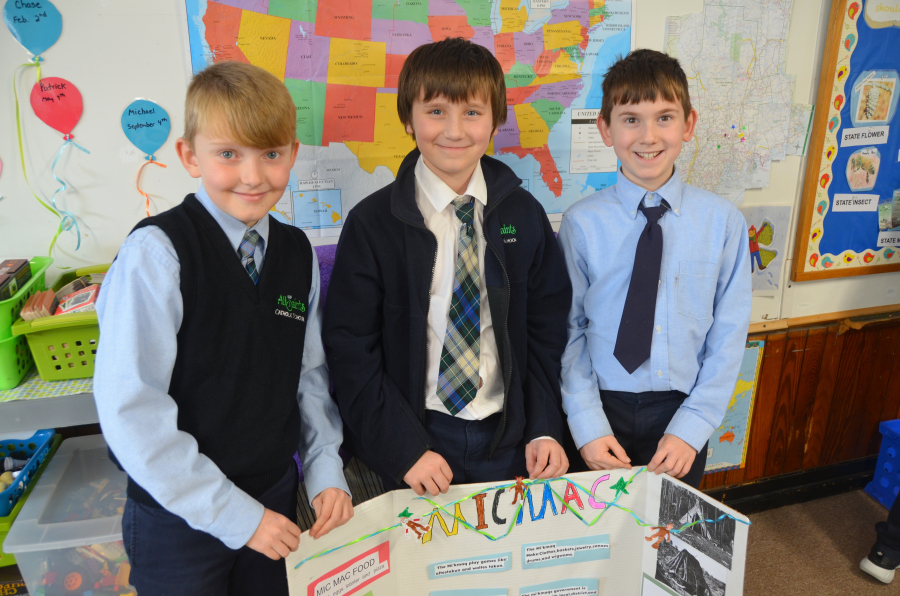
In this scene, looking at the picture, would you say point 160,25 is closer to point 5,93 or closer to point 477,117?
point 5,93

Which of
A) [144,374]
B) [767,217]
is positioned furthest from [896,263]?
[144,374]

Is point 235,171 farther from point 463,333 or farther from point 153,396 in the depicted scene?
point 463,333

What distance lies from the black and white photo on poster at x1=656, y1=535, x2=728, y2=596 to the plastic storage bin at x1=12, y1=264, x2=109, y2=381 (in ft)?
4.24

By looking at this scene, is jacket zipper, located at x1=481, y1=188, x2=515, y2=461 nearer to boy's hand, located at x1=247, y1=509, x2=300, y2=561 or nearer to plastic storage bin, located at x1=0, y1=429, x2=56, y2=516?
boy's hand, located at x1=247, y1=509, x2=300, y2=561

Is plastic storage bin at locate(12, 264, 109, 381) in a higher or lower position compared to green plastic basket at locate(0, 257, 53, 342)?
lower

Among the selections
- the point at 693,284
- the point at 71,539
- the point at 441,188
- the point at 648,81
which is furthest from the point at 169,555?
the point at 648,81

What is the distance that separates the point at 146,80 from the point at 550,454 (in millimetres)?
1327

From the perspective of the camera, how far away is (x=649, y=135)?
4.04ft

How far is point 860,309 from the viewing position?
7.25ft

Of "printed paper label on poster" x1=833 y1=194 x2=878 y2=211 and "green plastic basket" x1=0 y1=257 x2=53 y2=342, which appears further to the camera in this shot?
"printed paper label on poster" x1=833 y1=194 x2=878 y2=211

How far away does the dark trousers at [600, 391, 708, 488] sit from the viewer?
132cm

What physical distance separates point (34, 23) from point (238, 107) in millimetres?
808

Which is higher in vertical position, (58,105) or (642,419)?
(58,105)

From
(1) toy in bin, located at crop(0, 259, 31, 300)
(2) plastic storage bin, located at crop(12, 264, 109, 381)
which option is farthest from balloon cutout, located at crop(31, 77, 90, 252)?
(2) plastic storage bin, located at crop(12, 264, 109, 381)
